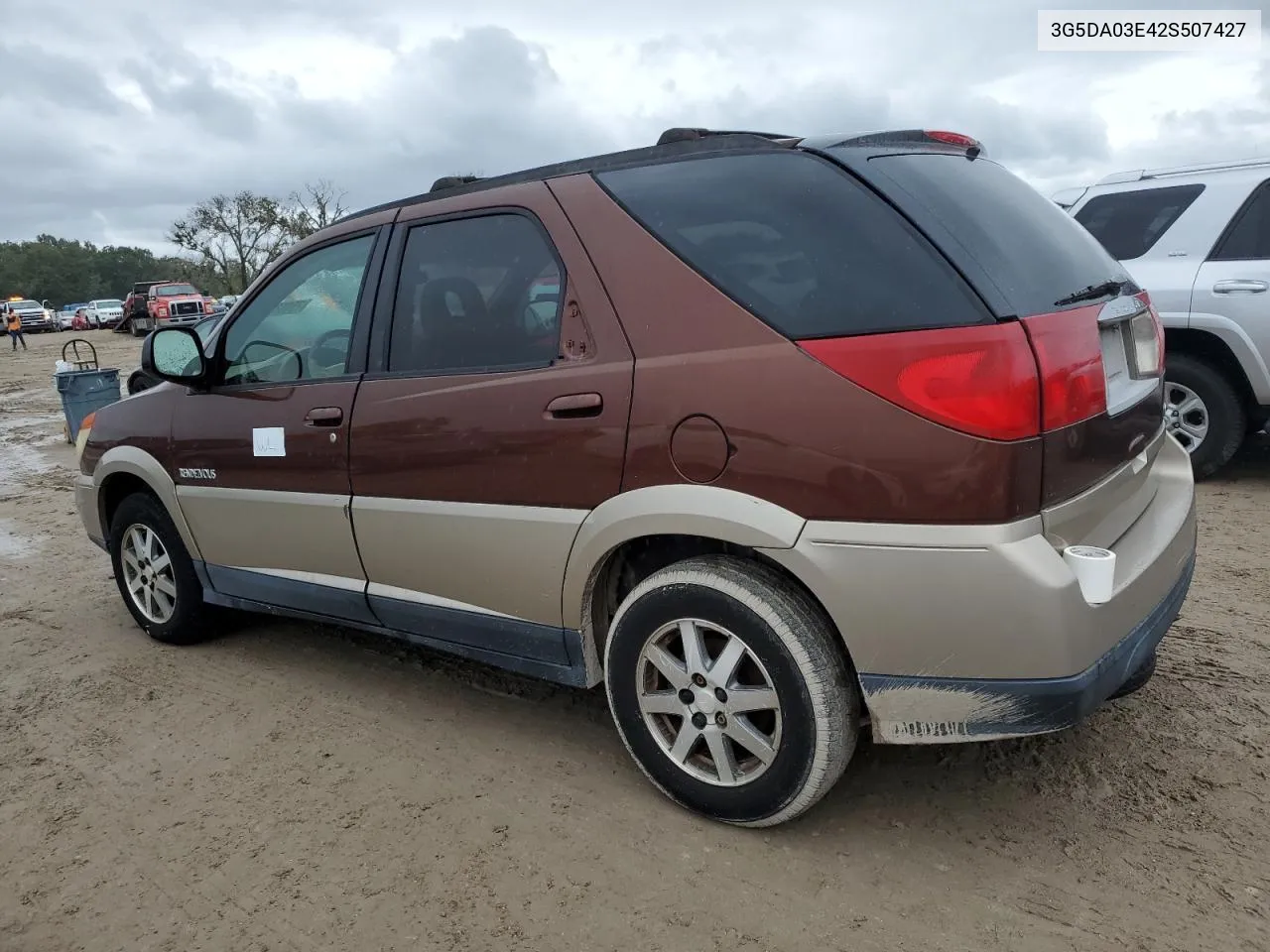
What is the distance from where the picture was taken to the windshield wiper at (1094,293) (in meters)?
2.31

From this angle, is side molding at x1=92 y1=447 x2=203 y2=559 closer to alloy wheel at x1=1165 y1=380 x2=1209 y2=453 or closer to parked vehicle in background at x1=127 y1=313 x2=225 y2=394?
parked vehicle in background at x1=127 y1=313 x2=225 y2=394

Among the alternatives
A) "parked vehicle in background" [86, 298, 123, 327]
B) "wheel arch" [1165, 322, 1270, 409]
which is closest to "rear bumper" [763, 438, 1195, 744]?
"wheel arch" [1165, 322, 1270, 409]

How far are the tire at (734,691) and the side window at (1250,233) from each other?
4860mm

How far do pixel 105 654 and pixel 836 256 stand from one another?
3.84 meters

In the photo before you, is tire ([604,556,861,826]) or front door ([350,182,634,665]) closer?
tire ([604,556,861,826])

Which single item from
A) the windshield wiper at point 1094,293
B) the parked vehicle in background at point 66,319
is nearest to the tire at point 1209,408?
the windshield wiper at point 1094,293

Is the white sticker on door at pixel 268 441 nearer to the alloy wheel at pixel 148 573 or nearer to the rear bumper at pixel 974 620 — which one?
the alloy wheel at pixel 148 573

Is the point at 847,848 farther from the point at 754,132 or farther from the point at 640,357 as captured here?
the point at 754,132

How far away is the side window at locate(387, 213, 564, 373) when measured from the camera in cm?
282

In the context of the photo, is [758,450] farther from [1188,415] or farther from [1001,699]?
[1188,415]

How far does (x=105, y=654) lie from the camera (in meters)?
4.32

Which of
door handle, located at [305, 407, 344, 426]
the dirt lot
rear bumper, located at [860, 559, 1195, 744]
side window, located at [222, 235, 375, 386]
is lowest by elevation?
the dirt lot

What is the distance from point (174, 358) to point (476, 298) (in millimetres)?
1725

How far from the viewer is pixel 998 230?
2.37 meters
